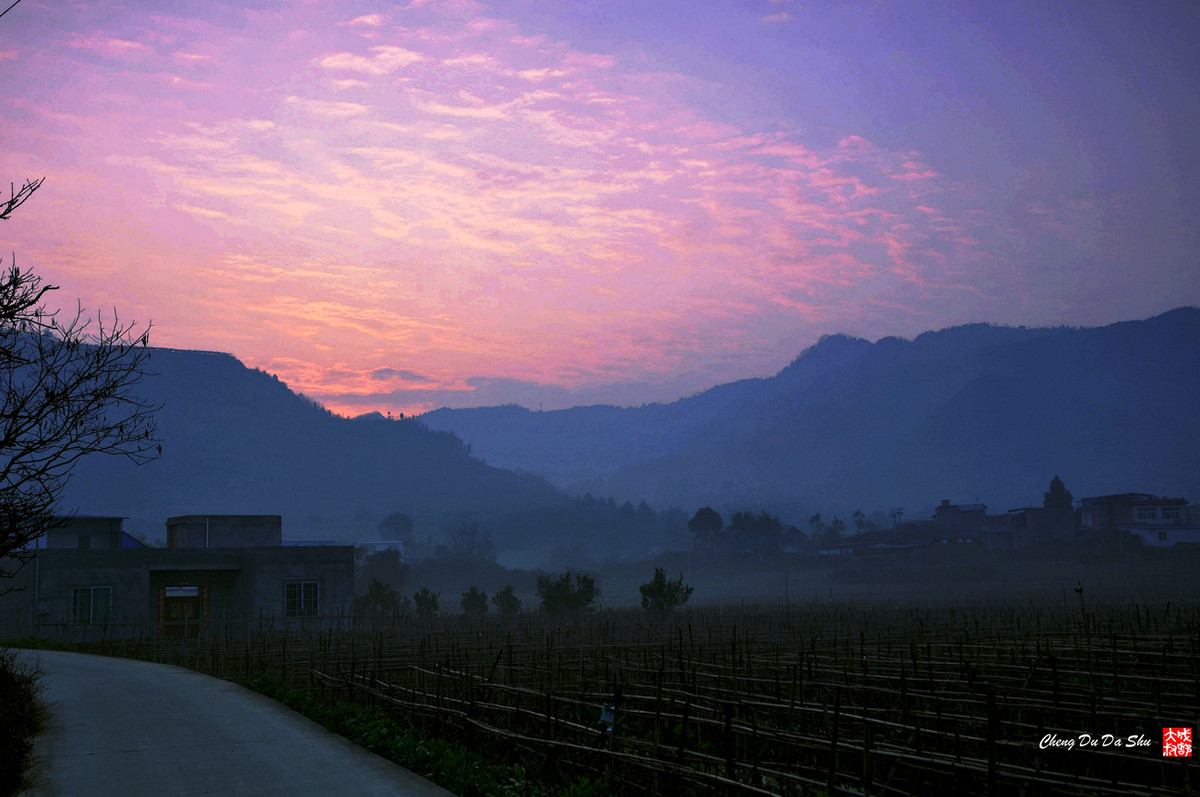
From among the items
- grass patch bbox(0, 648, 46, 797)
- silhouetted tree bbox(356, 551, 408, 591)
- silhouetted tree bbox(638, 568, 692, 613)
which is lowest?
silhouetted tree bbox(356, 551, 408, 591)

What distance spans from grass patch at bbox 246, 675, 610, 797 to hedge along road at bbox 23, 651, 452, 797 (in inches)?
8.0

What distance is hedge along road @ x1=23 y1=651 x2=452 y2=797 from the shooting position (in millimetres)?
11547

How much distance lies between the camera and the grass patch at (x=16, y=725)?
1105 cm

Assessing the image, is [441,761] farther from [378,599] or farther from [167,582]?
[378,599]

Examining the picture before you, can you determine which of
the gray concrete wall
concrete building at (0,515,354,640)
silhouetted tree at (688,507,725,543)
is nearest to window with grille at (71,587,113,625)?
concrete building at (0,515,354,640)

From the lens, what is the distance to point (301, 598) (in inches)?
1714

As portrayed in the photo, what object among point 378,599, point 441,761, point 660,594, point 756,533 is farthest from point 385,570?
point 441,761

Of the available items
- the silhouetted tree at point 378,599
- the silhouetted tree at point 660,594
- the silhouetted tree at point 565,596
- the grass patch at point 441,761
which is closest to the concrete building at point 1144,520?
the silhouetted tree at point 660,594

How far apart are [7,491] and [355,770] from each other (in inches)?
216

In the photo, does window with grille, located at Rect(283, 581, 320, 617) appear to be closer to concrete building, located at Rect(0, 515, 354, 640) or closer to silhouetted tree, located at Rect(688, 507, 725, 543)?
concrete building, located at Rect(0, 515, 354, 640)

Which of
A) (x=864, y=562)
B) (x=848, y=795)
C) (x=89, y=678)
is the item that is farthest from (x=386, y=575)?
(x=848, y=795)

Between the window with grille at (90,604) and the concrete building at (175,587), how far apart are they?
4 centimetres

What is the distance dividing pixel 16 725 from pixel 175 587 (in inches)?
1273

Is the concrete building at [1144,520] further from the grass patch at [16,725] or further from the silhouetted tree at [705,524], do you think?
the grass patch at [16,725]
